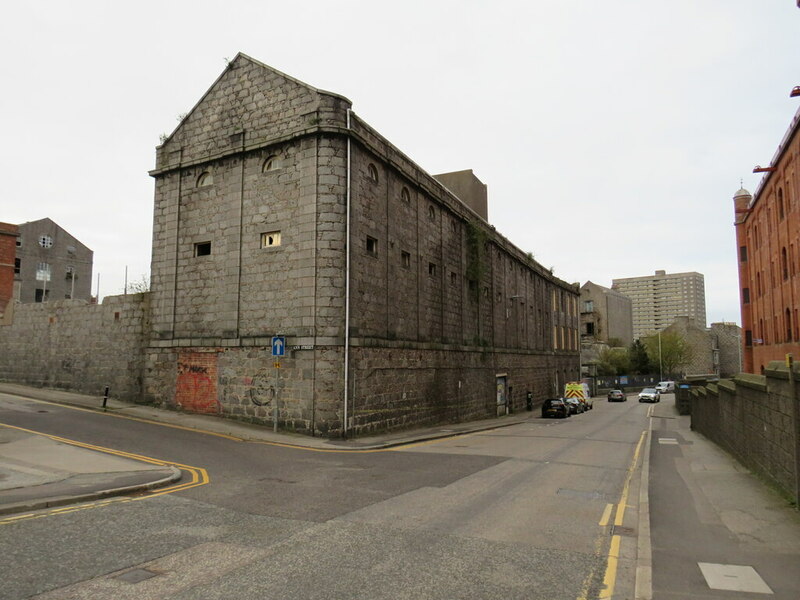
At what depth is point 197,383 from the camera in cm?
2236

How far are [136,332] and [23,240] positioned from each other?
2347 inches

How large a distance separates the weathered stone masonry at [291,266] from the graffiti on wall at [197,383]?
7 cm

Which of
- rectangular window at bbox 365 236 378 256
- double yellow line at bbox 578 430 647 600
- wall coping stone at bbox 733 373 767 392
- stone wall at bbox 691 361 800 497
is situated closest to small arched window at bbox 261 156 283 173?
rectangular window at bbox 365 236 378 256

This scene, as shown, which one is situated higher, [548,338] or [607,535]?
[548,338]

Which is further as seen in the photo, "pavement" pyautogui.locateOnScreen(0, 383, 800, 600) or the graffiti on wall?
the graffiti on wall

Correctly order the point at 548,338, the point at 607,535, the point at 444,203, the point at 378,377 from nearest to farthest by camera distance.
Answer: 1. the point at 607,535
2. the point at 378,377
3. the point at 444,203
4. the point at 548,338

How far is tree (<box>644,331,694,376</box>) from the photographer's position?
9462 centimetres

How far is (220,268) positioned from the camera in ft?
74.1

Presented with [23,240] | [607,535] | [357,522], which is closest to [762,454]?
[607,535]

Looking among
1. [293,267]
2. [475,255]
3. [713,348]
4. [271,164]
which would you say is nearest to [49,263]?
[475,255]

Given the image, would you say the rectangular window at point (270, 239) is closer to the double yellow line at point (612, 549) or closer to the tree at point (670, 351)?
the double yellow line at point (612, 549)

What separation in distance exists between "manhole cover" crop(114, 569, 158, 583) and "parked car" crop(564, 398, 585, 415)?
3765 cm

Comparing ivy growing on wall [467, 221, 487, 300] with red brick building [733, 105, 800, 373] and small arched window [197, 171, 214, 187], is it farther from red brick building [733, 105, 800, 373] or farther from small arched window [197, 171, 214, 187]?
red brick building [733, 105, 800, 373]

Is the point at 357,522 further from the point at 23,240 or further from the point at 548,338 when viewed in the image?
the point at 23,240
